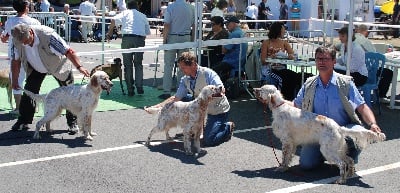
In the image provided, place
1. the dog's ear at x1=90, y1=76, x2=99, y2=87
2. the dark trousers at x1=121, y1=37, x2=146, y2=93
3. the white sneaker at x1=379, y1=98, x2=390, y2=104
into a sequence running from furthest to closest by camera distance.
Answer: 1. the dark trousers at x1=121, y1=37, x2=146, y2=93
2. the white sneaker at x1=379, y1=98, x2=390, y2=104
3. the dog's ear at x1=90, y1=76, x2=99, y2=87

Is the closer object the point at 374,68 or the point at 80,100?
the point at 80,100

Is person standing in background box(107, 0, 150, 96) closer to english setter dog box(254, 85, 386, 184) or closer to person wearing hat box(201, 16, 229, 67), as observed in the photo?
person wearing hat box(201, 16, 229, 67)

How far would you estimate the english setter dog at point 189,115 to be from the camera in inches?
257

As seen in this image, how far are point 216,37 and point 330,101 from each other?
5.10 m

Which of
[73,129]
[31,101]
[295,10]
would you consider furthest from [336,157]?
[295,10]

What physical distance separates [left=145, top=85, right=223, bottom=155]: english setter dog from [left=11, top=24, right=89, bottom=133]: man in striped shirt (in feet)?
3.70

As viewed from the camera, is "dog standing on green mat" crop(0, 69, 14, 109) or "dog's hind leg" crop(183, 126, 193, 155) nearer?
"dog's hind leg" crop(183, 126, 193, 155)

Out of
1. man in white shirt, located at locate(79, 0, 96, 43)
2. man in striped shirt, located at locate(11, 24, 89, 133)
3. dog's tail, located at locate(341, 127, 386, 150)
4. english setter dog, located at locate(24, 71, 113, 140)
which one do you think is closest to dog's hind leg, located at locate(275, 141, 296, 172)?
Result: dog's tail, located at locate(341, 127, 386, 150)

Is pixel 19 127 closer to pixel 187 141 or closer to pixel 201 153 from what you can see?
pixel 187 141

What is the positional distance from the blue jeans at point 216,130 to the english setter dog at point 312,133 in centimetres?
131

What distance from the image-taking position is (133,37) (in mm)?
10609

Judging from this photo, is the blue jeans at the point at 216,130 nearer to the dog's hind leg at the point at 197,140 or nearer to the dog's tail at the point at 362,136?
the dog's hind leg at the point at 197,140

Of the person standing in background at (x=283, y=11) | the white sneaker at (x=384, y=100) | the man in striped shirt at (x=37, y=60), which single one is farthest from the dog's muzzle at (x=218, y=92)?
the person standing in background at (x=283, y=11)

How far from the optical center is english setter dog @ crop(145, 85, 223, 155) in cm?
653
